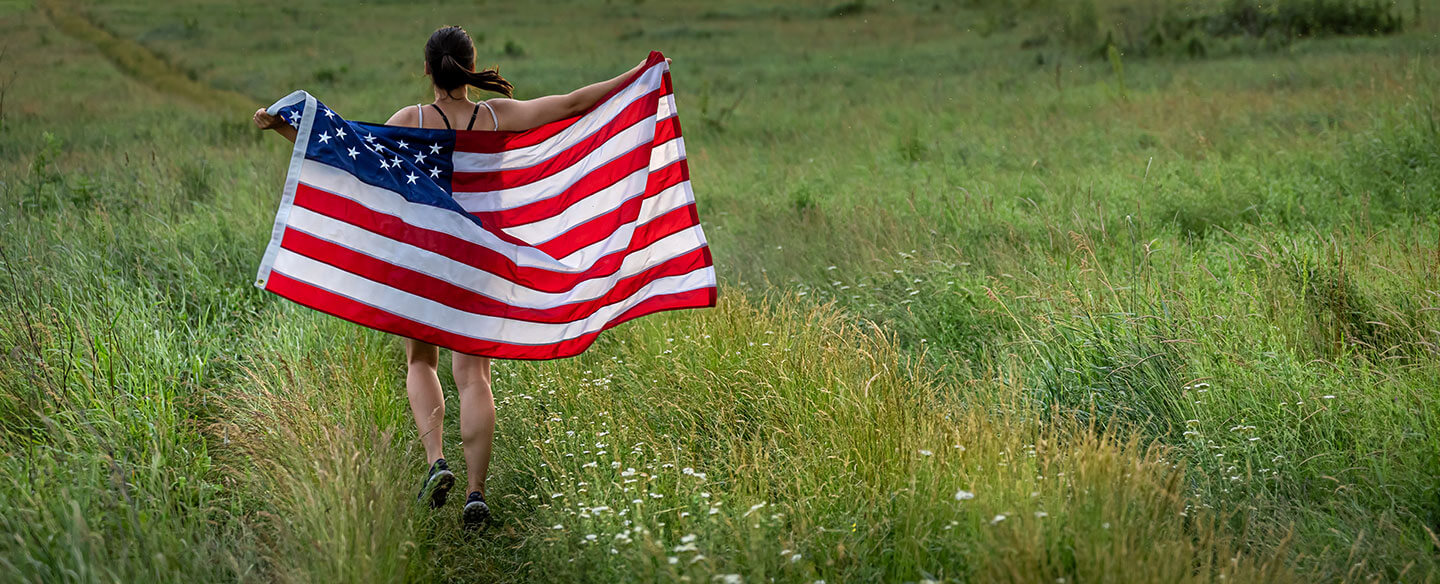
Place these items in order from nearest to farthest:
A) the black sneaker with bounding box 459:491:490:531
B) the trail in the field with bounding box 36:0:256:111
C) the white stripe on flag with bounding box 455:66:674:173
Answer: the black sneaker with bounding box 459:491:490:531 < the white stripe on flag with bounding box 455:66:674:173 < the trail in the field with bounding box 36:0:256:111

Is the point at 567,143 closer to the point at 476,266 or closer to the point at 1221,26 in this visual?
the point at 476,266

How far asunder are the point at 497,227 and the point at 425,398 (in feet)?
2.83

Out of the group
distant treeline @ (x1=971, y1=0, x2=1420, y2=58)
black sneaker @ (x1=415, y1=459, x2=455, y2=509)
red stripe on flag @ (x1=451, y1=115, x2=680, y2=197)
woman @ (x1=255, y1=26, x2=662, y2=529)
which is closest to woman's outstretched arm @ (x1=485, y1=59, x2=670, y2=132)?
woman @ (x1=255, y1=26, x2=662, y2=529)

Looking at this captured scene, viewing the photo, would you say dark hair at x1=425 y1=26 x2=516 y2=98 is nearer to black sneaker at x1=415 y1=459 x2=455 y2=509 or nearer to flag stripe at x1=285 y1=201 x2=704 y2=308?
flag stripe at x1=285 y1=201 x2=704 y2=308

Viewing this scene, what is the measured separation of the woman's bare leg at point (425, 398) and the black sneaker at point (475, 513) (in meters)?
0.31

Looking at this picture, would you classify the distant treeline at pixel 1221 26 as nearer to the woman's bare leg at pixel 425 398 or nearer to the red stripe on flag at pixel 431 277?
the red stripe on flag at pixel 431 277

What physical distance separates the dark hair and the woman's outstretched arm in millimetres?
157

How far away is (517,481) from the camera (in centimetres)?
509

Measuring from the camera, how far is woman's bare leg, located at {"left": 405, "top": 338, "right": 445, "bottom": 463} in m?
4.61

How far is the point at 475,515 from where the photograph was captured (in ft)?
14.4

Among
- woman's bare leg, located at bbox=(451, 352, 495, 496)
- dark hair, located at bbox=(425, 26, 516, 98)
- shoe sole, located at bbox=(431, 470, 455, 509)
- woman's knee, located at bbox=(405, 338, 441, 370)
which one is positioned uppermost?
dark hair, located at bbox=(425, 26, 516, 98)

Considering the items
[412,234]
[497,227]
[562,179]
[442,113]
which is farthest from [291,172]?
[562,179]

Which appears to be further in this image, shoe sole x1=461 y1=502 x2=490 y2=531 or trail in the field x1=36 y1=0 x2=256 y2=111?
trail in the field x1=36 y1=0 x2=256 y2=111

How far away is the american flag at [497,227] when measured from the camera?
14.5 ft
